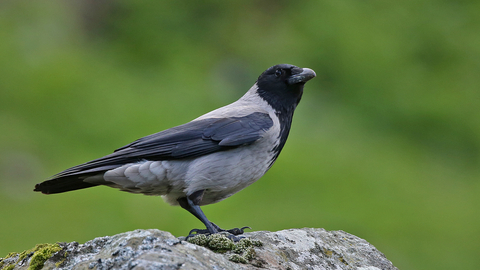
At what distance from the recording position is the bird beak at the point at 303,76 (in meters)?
6.21

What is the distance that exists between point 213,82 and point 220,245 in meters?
9.81

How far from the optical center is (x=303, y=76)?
20.4ft

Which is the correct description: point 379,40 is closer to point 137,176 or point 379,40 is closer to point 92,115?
point 92,115

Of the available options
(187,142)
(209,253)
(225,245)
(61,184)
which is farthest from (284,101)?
(209,253)

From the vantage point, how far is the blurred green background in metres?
9.45

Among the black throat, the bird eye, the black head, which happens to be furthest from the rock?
the bird eye

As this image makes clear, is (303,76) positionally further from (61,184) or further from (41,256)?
(41,256)

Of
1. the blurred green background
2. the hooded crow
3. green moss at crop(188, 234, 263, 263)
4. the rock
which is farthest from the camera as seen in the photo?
the blurred green background

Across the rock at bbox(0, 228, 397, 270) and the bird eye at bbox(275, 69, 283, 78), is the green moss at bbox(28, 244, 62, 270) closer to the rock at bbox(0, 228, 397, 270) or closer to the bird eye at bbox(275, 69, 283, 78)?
the rock at bbox(0, 228, 397, 270)

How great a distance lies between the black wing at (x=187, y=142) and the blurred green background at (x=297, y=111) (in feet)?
13.1

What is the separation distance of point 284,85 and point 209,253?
11.1 ft

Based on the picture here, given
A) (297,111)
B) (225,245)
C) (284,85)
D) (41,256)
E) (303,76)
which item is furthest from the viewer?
(297,111)

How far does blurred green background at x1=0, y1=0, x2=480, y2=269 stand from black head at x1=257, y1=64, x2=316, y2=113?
3.54m

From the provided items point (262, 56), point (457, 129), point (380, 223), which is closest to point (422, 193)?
point (380, 223)
